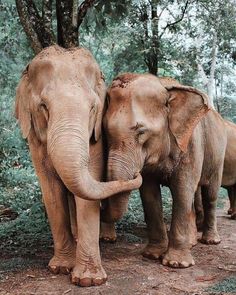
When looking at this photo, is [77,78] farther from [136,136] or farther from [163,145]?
[163,145]

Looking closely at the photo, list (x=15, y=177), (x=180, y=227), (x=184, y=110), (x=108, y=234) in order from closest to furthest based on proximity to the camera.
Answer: (x=184, y=110) < (x=180, y=227) < (x=108, y=234) < (x=15, y=177)

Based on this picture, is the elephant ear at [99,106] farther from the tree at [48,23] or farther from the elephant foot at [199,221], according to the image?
the elephant foot at [199,221]

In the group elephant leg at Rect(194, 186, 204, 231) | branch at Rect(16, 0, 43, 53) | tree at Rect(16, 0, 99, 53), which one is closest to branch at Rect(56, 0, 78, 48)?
tree at Rect(16, 0, 99, 53)

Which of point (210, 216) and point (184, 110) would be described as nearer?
point (184, 110)

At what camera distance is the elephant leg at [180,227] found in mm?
5730

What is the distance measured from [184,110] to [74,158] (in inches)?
71.5

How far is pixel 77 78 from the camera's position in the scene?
4816mm

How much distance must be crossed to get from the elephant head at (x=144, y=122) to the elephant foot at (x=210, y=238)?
1818 mm

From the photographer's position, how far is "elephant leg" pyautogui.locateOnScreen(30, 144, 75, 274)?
5.17m

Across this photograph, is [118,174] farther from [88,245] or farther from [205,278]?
[205,278]

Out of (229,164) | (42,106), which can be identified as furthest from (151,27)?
(42,106)

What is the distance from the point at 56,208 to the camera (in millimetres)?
5195

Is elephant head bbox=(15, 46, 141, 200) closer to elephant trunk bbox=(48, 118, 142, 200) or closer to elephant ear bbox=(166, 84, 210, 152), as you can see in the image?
elephant trunk bbox=(48, 118, 142, 200)

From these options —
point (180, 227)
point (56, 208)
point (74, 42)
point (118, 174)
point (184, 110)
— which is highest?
point (74, 42)
